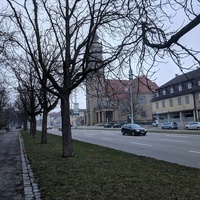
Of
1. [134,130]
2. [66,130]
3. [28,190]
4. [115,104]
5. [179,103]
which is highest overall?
[179,103]

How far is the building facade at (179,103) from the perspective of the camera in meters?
54.4

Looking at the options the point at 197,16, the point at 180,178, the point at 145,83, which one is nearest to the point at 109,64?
the point at 145,83

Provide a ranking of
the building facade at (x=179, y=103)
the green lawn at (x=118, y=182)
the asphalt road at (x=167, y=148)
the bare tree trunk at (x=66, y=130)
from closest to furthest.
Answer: the green lawn at (x=118, y=182) → the bare tree trunk at (x=66, y=130) → the asphalt road at (x=167, y=148) → the building facade at (x=179, y=103)

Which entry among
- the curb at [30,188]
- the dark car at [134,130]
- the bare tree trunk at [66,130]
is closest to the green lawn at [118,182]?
the curb at [30,188]

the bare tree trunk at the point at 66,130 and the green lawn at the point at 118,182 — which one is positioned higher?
Answer: the bare tree trunk at the point at 66,130

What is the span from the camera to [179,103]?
58.9m

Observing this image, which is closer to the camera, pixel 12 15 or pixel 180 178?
pixel 180 178

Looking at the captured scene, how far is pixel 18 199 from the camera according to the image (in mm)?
6285

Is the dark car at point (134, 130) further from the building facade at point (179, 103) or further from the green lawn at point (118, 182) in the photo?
the green lawn at point (118, 182)

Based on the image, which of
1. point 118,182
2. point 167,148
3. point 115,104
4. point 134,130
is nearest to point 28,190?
point 118,182

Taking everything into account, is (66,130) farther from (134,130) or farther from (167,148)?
(134,130)

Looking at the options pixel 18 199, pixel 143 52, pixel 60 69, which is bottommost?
pixel 18 199

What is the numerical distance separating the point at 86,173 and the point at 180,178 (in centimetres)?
261

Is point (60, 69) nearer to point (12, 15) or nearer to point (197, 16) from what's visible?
point (12, 15)
